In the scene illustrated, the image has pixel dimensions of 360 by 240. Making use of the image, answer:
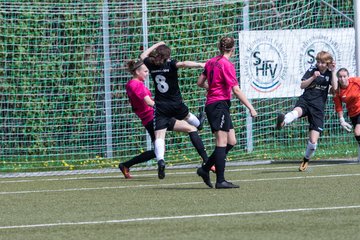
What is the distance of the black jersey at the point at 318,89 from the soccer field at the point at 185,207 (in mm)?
963

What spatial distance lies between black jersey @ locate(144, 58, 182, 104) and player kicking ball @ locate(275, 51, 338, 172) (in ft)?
5.81

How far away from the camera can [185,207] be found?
944cm

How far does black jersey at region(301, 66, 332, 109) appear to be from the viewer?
14.2 metres

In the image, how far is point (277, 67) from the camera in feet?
55.6

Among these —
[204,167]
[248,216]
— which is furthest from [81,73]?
[248,216]

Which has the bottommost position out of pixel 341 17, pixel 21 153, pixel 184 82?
pixel 21 153

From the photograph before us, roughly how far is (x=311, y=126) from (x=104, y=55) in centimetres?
401

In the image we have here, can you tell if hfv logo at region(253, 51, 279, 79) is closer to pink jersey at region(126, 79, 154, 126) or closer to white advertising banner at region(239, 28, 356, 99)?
white advertising banner at region(239, 28, 356, 99)

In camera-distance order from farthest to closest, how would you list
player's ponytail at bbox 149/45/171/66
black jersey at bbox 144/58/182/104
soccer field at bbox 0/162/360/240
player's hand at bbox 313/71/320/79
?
1. player's hand at bbox 313/71/320/79
2. black jersey at bbox 144/58/182/104
3. player's ponytail at bbox 149/45/171/66
4. soccer field at bbox 0/162/360/240

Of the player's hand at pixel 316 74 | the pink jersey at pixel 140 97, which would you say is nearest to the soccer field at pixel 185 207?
the pink jersey at pixel 140 97

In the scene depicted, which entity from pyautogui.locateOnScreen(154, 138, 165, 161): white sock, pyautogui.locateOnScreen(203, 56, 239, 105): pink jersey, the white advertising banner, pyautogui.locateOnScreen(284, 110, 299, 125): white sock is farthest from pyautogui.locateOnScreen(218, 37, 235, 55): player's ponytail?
the white advertising banner

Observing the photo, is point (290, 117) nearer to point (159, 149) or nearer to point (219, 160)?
point (159, 149)

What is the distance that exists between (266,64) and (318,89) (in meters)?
2.78

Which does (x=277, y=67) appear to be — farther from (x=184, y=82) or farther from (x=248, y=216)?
(x=248, y=216)
